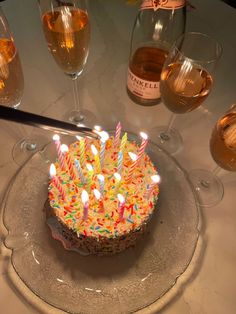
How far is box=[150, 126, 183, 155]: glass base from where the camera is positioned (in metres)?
1.01

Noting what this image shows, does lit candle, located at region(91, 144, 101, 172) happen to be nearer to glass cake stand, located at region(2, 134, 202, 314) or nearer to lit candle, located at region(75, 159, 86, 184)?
lit candle, located at region(75, 159, 86, 184)

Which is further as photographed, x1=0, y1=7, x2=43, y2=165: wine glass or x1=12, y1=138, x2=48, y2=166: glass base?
x1=12, y1=138, x2=48, y2=166: glass base

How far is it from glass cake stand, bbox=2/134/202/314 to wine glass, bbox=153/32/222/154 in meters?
0.21

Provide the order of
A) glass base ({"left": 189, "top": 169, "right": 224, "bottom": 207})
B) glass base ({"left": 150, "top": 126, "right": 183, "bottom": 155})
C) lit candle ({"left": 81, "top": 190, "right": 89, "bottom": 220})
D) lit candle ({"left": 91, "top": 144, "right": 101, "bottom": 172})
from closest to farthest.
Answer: lit candle ({"left": 81, "top": 190, "right": 89, "bottom": 220})
lit candle ({"left": 91, "top": 144, "right": 101, "bottom": 172})
glass base ({"left": 189, "top": 169, "right": 224, "bottom": 207})
glass base ({"left": 150, "top": 126, "right": 183, "bottom": 155})

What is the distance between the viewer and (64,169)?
846mm

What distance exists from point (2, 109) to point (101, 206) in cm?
35

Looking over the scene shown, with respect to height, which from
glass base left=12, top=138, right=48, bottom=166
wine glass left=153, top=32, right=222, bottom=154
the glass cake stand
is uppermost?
wine glass left=153, top=32, right=222, bottom=154

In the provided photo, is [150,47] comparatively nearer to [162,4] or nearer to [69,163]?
[162,4]

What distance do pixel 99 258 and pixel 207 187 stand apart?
396 millimetres

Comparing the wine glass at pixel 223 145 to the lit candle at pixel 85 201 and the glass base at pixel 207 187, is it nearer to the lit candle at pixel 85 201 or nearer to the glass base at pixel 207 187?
the glass base at pixel 207 187

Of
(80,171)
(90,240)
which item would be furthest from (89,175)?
(90,240)

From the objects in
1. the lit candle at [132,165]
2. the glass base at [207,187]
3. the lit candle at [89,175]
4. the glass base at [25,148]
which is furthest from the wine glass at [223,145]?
the glass base at [25,148]

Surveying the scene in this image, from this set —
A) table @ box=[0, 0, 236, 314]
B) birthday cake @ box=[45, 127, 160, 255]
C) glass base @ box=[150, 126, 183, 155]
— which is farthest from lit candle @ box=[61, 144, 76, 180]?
glass base @ box=[150, 126, 183, 155]

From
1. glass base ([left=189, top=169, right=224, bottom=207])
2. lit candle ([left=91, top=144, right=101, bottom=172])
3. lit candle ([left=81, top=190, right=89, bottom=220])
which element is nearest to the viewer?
lit candle ([left=81, top=190, right=89, bottom=220])
